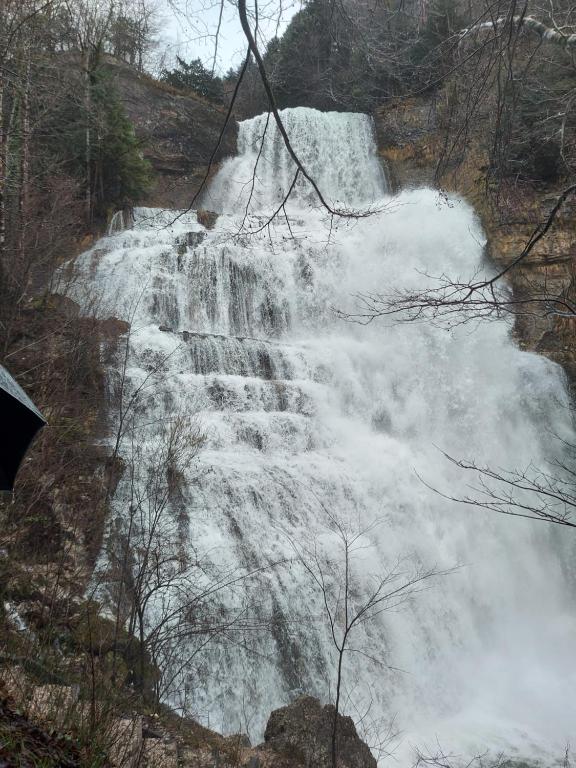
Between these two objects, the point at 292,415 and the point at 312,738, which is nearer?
the point at 312,738

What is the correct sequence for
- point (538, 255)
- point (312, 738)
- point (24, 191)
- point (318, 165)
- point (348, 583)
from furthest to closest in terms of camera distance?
point (318, 165)
point (538, 255)
point (24, 191)
point (348, 583)
point (312, 738)

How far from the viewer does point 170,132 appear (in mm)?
20391

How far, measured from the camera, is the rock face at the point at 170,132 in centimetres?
1984

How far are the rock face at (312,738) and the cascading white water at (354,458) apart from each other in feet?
3.95

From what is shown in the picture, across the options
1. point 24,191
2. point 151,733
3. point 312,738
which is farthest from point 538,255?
point 151,733

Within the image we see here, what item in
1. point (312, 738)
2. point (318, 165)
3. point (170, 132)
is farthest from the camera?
point (170, 132)

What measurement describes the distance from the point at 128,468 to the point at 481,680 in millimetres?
6091

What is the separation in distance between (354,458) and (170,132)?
630 inches

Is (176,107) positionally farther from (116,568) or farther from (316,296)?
(116,568)

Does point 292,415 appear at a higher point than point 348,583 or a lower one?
higher

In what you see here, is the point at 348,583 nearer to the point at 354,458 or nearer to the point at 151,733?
the point at 354,458

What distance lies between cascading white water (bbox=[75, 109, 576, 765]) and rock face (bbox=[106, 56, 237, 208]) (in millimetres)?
3953

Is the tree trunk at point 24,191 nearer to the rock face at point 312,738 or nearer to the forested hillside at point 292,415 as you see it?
the forested hillside at point 292,415

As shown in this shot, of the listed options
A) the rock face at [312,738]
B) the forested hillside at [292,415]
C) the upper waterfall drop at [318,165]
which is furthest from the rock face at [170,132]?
the rock face at [312,738]
